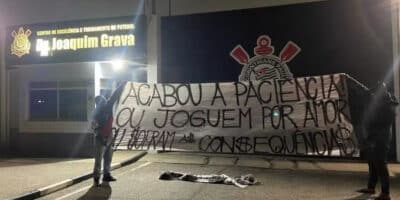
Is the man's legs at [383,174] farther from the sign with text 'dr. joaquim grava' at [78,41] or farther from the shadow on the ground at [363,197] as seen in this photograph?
the sign with text 'dr. joaquim grava' at [78,41]

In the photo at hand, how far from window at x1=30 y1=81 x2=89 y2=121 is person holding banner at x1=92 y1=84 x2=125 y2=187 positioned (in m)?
5.47

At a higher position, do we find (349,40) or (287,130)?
(349,40)

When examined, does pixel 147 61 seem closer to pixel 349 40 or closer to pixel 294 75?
pixel 294 75

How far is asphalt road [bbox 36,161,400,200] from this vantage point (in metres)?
8.35

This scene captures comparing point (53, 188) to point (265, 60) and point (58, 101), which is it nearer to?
point (58, 101)

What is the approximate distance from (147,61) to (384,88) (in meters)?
8.05

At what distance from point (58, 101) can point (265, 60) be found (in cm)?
679

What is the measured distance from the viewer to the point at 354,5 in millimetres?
12969

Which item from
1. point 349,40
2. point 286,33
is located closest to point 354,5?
point 349,40

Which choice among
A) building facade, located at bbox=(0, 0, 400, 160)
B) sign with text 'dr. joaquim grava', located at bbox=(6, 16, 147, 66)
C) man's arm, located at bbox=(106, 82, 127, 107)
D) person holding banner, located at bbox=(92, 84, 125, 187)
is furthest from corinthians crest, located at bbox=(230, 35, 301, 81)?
person holding banner, located at bbox=(92, 84, 125, 187)

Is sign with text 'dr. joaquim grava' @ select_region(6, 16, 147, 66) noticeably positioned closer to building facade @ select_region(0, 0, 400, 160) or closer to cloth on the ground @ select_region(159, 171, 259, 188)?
building facade @ select_region(0, 0, 400, 160)

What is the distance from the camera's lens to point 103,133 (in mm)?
9406

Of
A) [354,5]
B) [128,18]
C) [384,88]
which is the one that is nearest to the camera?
[384,88]

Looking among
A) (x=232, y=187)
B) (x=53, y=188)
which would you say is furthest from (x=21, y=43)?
(x=232, y=187)
